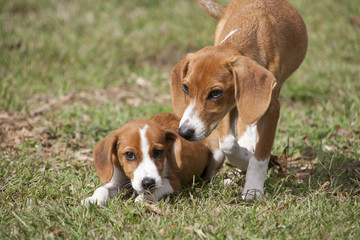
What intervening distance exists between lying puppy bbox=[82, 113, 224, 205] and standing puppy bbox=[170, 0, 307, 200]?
A: 0.36m

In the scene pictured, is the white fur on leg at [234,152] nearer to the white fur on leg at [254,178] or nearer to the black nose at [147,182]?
the white fur on leg at [254,178]

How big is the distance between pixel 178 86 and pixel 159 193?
1.07m

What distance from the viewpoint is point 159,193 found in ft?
15.8

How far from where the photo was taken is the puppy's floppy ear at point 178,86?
4914mm

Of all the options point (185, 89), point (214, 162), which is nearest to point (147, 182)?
point (185, 89)

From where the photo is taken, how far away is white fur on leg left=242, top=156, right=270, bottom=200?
4.83 meters

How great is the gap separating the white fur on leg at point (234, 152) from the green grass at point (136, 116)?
9.1 inches

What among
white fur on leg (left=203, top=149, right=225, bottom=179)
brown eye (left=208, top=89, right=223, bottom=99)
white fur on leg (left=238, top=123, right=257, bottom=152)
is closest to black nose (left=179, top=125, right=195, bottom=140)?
brown eye (left=208, top=89, right=223, bottom=99)

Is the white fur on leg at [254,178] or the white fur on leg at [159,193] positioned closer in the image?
the white fur on leg at [159,193]

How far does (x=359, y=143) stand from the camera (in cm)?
626

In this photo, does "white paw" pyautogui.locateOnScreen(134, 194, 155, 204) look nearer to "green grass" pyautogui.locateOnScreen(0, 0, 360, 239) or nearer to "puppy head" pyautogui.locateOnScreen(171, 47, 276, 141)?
"green grass" pyautogui.locateOnScreen(0, 0, 360, 239)

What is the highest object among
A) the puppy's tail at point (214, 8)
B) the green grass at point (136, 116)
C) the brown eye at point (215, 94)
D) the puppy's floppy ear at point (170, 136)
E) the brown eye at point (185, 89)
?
the puppy's tail at point (214, 8)

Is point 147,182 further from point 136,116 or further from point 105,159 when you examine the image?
point 136,116

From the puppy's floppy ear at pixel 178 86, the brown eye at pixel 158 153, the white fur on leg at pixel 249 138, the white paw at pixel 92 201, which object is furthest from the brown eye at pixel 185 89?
the white fur on leg at pixel 249 138
